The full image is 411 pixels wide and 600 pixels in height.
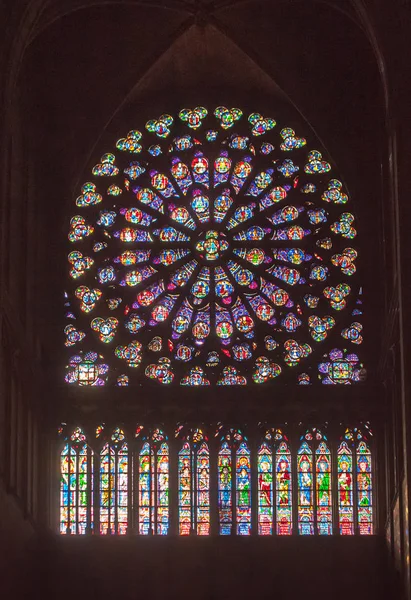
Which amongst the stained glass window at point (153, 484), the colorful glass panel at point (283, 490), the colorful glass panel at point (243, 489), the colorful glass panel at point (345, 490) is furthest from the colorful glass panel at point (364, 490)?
the stained glass window at point (153, 484)

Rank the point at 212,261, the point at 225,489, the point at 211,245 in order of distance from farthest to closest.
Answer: the point at 211,245, the point at 212,261, the point at 225,489

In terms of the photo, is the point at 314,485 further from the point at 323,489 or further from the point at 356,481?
the point at 356,481

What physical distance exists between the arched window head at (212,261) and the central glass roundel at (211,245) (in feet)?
0.08

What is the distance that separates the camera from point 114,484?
86.5ft

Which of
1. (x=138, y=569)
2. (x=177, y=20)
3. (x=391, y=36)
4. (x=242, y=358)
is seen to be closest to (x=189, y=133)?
(x=177, y=20)

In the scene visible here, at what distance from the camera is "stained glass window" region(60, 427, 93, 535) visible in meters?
26.2

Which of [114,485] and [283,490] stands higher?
[114,485]

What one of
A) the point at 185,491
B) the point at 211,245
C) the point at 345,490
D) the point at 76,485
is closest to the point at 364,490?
the point at 345,490

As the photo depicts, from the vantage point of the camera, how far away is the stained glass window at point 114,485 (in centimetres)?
2619

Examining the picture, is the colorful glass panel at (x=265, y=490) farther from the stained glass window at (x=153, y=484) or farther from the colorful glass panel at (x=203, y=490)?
the stained glass window at (x=153, y=484)

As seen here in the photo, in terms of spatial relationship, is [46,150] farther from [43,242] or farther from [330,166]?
[330,166]

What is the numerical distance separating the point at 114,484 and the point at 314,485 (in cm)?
328

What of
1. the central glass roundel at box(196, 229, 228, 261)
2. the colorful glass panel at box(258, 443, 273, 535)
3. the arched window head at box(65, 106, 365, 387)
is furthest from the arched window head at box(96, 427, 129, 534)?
the central glass roundel at box(196, 229, 228, 261)

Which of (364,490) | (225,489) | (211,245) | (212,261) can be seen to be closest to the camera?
(364,490)
